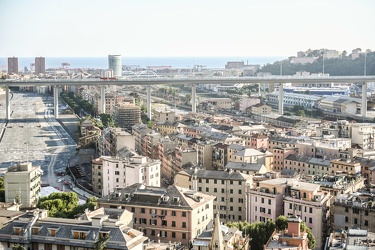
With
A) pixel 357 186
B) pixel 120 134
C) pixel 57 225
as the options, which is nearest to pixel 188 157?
pixel 120 134

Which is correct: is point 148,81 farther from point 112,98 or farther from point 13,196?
point 13,196

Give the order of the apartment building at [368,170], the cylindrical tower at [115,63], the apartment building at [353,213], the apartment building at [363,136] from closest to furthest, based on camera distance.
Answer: the apartment building at [353,213] < the apartment building at [368,170] < the apartment building at [363,136] < the cylindrical tower at [115,63]

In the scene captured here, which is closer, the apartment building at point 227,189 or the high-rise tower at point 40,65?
the apartment building at point 227,189

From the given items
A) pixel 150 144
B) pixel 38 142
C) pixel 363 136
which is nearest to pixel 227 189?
pixel 150 144

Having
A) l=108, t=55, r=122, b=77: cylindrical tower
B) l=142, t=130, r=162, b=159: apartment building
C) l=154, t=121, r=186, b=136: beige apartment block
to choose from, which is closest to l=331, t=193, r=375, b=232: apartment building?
l=142, t=130, r=162, b=159: apartment building

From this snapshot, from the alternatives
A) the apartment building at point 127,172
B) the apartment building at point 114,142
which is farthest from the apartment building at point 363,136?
the apartment building at point 127,172

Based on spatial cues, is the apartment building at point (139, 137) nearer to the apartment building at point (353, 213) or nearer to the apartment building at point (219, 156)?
the apartment building at point (219, 156)
